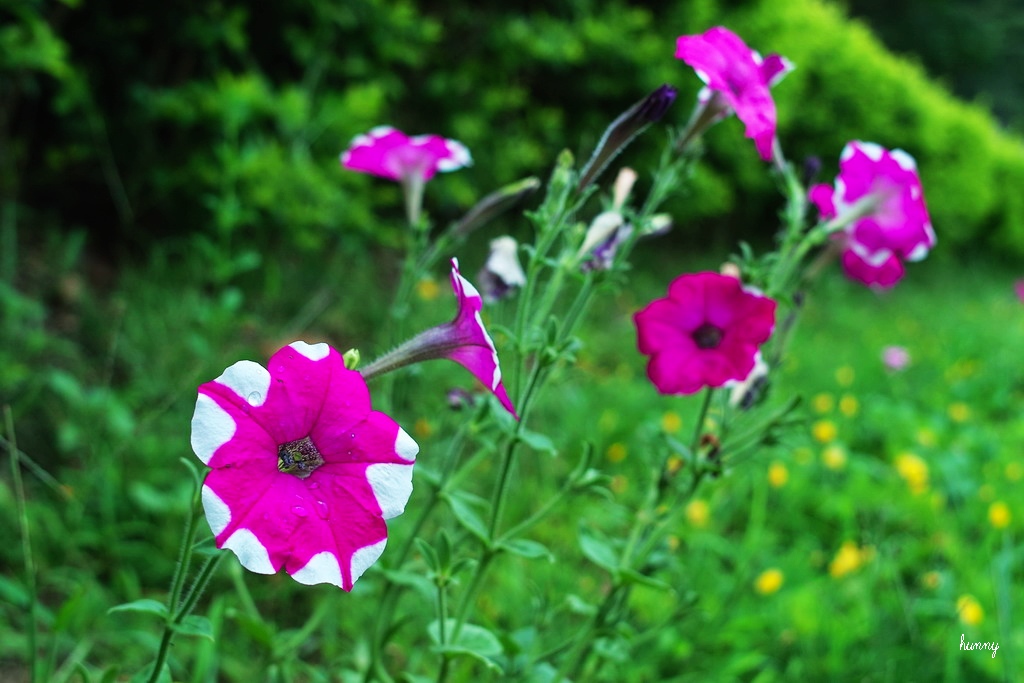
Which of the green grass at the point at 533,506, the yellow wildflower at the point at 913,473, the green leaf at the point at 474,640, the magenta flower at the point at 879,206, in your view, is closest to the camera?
the green leaf at the point at 474,640

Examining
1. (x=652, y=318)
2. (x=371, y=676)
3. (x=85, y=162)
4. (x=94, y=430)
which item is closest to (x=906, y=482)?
(x=652, y=318)

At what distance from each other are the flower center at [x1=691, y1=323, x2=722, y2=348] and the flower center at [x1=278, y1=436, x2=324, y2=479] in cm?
53

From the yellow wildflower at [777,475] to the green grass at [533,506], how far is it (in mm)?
25

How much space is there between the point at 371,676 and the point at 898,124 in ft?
24.1

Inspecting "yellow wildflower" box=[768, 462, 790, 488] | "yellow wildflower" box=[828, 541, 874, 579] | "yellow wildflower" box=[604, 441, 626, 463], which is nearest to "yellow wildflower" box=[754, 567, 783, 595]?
"yellow wildflower" box=[828, 541, 874, 579]

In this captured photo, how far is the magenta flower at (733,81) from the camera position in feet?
3.01

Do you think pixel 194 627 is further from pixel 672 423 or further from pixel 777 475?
pixel 672 423

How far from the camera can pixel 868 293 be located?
6.22m

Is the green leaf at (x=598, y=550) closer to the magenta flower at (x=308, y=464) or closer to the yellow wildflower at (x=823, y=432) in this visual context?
the magenta flower at (x=308, y=464)

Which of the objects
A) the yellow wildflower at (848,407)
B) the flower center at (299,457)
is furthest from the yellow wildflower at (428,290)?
the flower center at (299,457)

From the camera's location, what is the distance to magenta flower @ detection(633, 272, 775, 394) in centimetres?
104

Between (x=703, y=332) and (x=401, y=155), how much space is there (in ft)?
1.70

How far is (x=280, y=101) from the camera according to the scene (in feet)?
8.84

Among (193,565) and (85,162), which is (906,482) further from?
(85,162)
